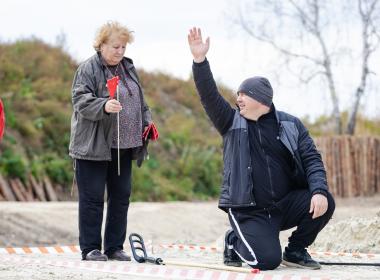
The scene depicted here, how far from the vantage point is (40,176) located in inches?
838

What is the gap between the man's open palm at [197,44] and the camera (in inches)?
256

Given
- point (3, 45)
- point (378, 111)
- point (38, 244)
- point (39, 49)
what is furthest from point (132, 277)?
point (39, 49)

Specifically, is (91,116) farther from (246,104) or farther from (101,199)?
(246,104)

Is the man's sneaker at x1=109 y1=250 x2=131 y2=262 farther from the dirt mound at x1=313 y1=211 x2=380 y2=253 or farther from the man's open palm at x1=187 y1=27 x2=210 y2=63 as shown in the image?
the dirt mound at x1=313 y1=211 x2=380 y2=253

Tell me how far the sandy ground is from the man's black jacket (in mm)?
617

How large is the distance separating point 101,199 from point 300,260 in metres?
1.64

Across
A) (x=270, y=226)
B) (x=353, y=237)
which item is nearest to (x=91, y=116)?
(x=270, y=226)

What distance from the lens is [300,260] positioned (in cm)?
685

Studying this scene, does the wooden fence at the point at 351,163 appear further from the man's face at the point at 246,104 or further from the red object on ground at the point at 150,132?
the man's face at the point at 246,104

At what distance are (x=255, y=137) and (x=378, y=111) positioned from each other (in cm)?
2157

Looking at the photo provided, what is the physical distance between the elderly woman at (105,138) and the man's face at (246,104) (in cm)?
92

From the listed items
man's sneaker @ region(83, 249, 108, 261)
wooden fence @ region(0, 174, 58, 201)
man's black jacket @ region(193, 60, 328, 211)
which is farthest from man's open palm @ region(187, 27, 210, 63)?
wooden fence @ region(0, 174, 58, 201)

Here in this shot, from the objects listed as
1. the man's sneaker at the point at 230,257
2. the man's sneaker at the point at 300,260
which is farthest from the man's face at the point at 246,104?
the man's sneaker at the point at 300,260

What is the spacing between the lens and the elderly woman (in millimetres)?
7094
